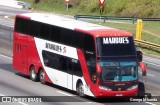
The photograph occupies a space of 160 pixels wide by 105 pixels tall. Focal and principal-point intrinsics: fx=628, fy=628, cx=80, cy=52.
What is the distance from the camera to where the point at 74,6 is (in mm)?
85000

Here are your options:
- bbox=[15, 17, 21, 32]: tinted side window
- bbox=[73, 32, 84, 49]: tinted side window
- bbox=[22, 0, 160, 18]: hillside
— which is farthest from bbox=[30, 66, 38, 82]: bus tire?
bbox=[22, 0, 160, 18]: hillside

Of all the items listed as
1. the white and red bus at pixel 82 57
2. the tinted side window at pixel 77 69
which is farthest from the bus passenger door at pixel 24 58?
the tinted side window at pixel 77 69

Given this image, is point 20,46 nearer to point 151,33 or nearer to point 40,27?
point 40,27

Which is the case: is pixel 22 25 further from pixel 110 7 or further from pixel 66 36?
pixel 110 7

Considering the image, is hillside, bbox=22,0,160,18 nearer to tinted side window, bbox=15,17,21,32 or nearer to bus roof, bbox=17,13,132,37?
tinted side window, bbox=15,17,21,32

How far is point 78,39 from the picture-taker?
30.8m

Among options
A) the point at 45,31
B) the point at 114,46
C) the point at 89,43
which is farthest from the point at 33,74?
the point at 114,46

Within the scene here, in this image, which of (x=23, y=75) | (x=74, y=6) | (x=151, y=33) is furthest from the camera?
(x=74, y=6)

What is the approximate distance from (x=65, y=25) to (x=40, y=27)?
105 inches

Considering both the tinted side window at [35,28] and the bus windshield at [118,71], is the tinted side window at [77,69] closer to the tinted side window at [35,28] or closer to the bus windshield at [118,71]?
the bus windshield at [118,71]

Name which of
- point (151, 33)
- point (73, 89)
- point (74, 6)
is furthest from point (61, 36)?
point (74, 6)

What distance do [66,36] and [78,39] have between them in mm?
1279

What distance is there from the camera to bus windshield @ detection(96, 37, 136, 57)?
29.2 metres

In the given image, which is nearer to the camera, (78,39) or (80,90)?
(80,90)
